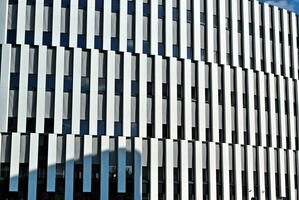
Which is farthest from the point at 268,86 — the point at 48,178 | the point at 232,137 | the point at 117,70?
the point at 48,178

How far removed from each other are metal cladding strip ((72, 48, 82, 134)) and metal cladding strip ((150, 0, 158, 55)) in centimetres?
590

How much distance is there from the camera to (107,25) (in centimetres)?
4128

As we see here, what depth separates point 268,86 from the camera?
4772 centimetres

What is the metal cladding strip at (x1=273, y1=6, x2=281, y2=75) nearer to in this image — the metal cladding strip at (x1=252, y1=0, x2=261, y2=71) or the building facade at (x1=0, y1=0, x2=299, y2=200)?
the building facade at (x1=0, y1=0, x2=299, y2=200)

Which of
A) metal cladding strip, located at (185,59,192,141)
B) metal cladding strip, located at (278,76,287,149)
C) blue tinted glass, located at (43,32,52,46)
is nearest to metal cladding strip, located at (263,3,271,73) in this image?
metal cladding strip, located at (278,76,287,149)

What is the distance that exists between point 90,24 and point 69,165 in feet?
36.0

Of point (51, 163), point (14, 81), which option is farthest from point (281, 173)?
point (14, 81)

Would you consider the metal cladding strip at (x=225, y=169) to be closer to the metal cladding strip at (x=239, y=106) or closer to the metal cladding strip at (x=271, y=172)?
the metal cladding strip at (x=239, y=106)

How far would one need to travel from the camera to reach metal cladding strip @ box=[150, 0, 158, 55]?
139 feet

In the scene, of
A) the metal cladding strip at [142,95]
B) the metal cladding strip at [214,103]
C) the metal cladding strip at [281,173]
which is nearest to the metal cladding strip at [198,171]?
the metal cladding strip at [214,103]

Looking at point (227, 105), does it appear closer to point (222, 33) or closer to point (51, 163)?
point (222, 33)

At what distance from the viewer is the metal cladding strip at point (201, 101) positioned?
139 feet

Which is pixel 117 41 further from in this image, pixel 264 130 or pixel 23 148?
pixel 264 130

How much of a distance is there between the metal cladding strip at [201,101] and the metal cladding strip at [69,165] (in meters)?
10.5
